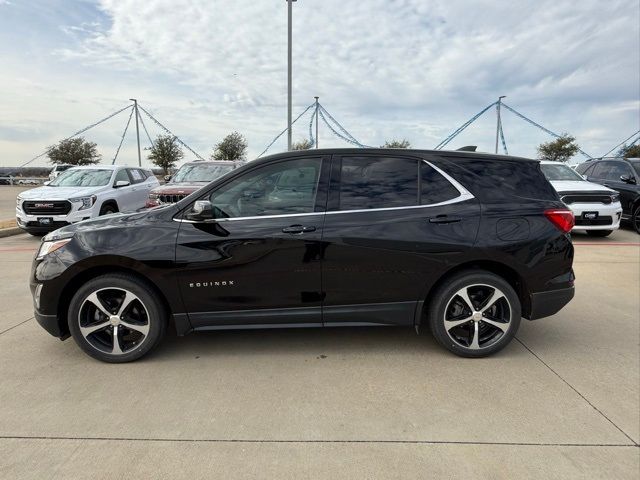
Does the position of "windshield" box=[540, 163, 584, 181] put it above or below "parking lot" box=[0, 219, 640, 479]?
above

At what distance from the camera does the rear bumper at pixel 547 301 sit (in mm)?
3619

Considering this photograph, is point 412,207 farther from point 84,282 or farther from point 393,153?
point 84,282

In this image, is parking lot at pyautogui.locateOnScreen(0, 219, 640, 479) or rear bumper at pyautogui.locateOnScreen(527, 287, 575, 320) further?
rear bumper at pyautogui.locateOnScreen(527, 287, 575, 320)


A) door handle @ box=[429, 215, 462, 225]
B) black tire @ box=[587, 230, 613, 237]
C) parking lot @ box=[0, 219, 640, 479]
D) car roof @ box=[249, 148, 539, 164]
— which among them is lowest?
black tire @ box=[587, 230, 613, 237]

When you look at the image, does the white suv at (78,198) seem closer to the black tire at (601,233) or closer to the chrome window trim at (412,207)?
the chrome window trim at (412,207)

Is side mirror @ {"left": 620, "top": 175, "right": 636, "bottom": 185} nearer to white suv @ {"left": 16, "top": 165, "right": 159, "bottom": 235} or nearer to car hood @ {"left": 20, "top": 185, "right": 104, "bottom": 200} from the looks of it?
white suv @ {"left": 16, "top": 165, "right": 159, "bottom": 235}

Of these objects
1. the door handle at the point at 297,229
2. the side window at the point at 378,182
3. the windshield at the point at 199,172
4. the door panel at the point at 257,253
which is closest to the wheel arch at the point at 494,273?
the side window at the point at 378,182

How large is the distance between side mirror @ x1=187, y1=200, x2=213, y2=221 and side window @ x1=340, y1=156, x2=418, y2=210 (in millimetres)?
1040

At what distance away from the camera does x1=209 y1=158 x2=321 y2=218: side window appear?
3480mm

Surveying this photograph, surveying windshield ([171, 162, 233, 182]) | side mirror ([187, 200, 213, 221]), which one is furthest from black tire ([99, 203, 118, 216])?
side mirror ([187, 200, 213, 221])

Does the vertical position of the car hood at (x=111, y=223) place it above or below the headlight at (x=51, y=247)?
above

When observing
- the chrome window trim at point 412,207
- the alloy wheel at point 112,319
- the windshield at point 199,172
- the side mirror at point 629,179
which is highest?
the windshield at point 199,172

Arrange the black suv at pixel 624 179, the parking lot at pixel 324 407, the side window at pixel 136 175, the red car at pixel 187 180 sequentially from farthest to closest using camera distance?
1. the side window at pixel 136 175
2. the black suv at pixel 624 179
3. the red car at pixel 187 180
4. the parking lot at pixel 324 407

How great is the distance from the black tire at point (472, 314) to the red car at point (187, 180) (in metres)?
6.41
